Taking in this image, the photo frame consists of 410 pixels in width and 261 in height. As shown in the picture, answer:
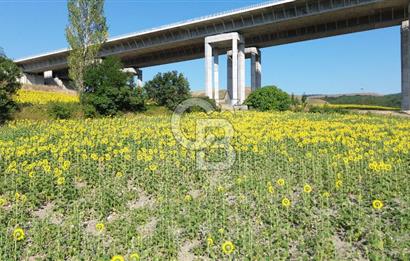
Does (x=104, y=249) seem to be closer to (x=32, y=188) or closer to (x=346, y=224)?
(x=32, y=188)

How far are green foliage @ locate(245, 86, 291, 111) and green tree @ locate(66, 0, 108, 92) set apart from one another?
15.5m

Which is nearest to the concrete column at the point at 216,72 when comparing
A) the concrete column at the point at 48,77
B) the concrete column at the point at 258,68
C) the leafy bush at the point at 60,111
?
the concrete column at the point at 258,68

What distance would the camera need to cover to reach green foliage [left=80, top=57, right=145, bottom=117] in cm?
2424

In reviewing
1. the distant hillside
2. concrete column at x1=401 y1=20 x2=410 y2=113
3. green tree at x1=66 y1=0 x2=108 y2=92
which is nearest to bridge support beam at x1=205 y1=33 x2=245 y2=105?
green tree at x1=66 y1=0 x2=108 y2=92

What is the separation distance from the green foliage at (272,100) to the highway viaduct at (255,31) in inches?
396

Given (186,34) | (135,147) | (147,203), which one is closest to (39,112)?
(135,147)

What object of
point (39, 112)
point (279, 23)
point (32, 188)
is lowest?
point (32, 188)

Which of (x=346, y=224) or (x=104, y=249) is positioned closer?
(x=104, y=249)

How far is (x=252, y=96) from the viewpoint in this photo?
32.9 meters

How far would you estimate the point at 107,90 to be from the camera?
2431 centimetres

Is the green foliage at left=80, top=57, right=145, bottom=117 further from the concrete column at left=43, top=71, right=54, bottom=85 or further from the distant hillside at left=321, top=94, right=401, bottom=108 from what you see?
the distant hillside at left=321, top=94, right=401, bottom=108

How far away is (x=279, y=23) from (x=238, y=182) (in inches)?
1409

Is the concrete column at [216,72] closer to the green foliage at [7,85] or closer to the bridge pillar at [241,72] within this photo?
the bridge pillar at [241,72]

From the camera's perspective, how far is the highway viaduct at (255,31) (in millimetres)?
35938
